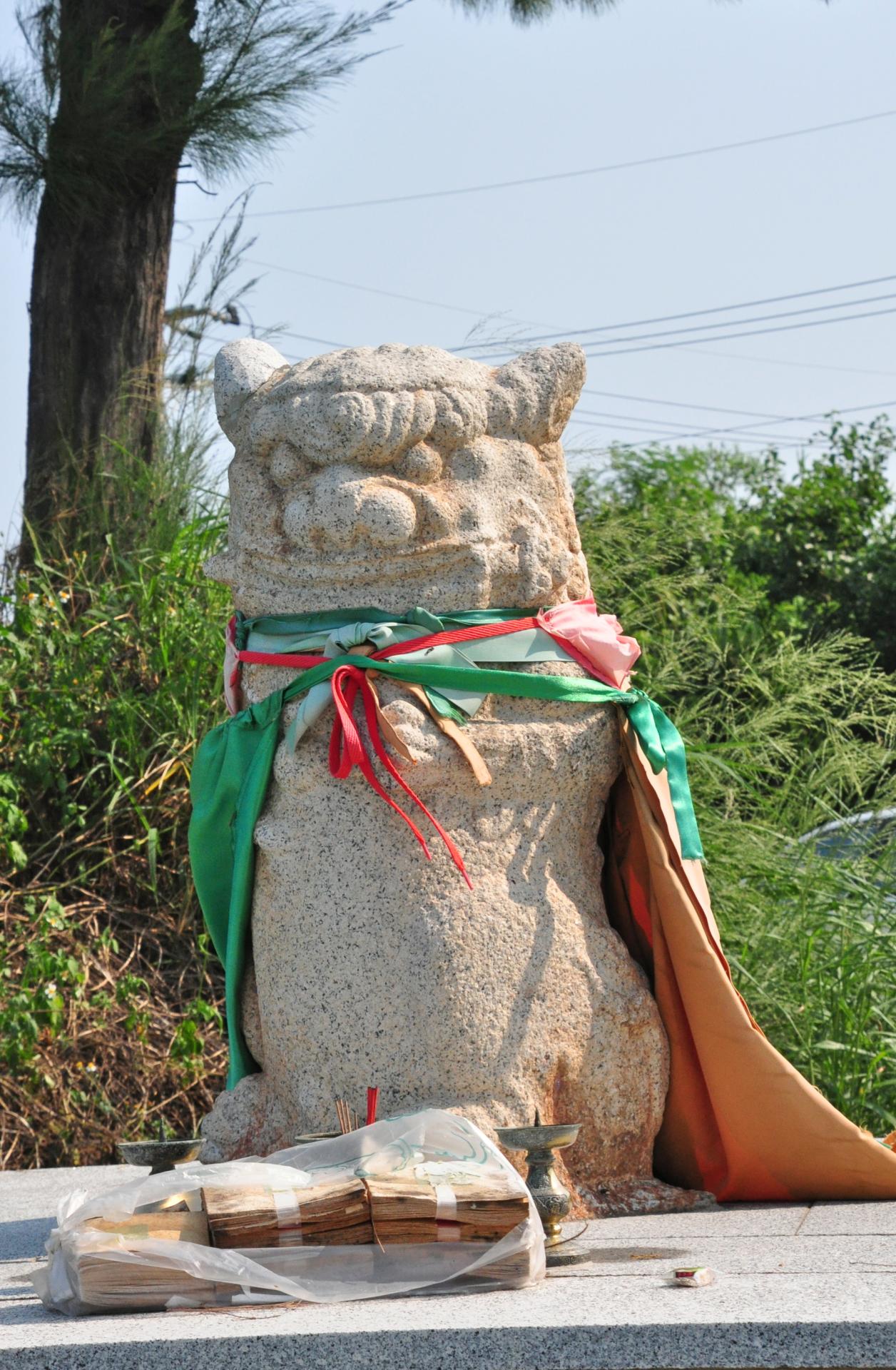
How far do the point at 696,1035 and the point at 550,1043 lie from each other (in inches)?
12.4

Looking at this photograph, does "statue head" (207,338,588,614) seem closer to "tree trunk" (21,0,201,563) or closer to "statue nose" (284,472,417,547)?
"statue nose" (284,472,417,547)

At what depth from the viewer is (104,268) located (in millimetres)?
6453

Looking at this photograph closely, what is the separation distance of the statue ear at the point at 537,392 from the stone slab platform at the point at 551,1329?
162cm

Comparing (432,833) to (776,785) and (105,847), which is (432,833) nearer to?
(105,847)

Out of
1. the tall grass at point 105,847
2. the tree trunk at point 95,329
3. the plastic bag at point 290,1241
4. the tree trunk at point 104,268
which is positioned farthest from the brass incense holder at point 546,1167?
the tree trunk at point 95,329

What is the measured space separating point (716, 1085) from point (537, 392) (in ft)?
4.61

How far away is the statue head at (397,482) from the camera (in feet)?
9.80

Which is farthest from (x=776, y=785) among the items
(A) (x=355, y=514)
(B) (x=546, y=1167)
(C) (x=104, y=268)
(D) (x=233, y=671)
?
(B) (x=546, y=1167)

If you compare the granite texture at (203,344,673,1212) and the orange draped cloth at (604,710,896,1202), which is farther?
the orange draped cloth at (604,710,896,1202)

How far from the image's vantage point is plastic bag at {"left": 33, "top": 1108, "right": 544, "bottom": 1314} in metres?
2.13

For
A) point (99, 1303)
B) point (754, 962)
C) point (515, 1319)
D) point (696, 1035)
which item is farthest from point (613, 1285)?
point (754, 962)

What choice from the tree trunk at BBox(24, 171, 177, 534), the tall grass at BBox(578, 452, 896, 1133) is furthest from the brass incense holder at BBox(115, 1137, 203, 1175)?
the tree trunk at BBox(24, 171, 177, 534)

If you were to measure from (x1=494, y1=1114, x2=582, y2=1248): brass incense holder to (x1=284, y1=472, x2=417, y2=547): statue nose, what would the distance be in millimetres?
1122

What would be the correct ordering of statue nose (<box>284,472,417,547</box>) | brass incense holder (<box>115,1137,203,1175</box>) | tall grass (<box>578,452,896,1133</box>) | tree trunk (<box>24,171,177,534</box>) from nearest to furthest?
brass incense holder (<box>115,1137,203,1175</box>)
statue nose (<box>284,472,417,547</box>)
tall grass (<box>578,452,896,1133</box>)
tree trunk (<box>24,171,177,534</box>)
